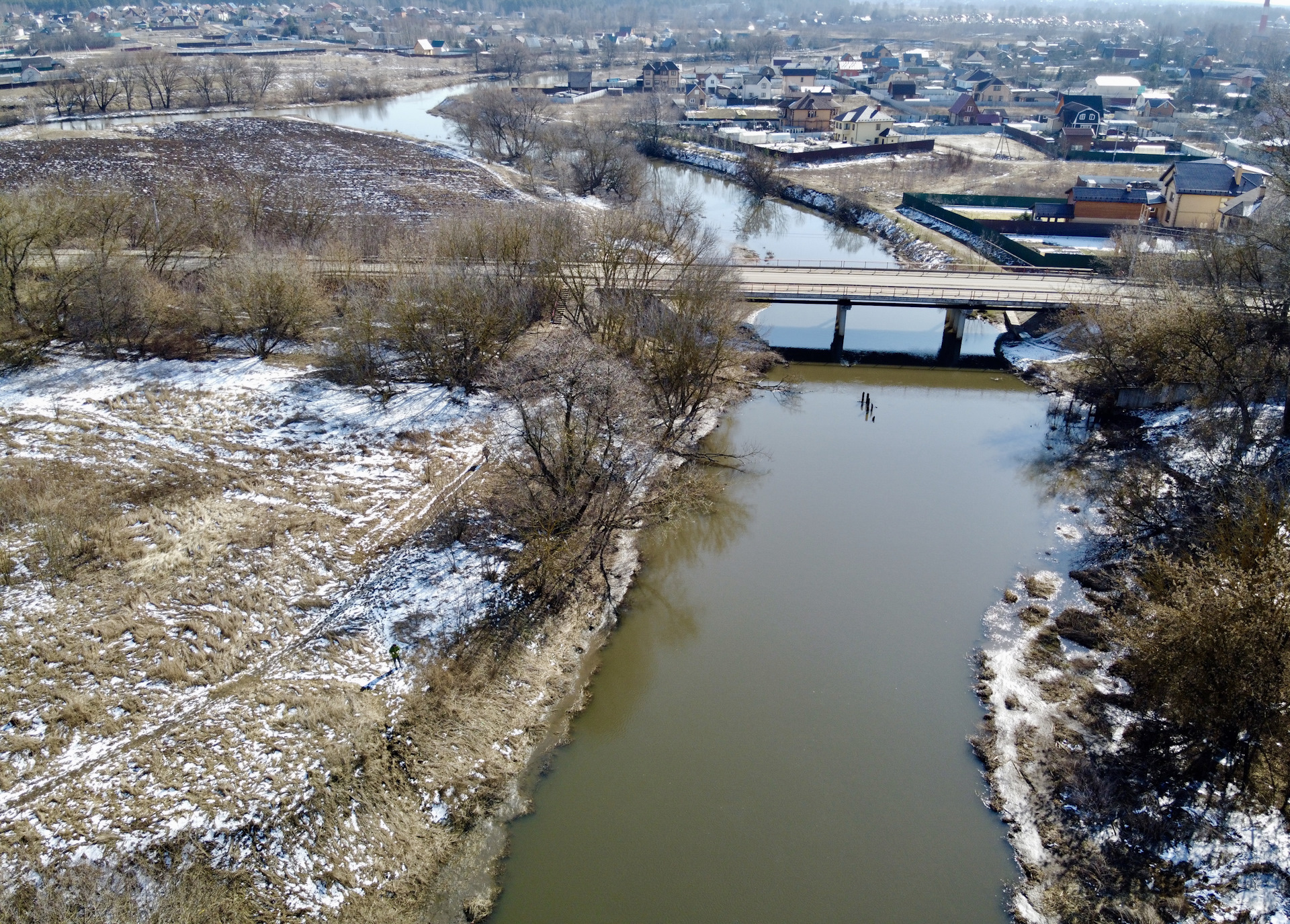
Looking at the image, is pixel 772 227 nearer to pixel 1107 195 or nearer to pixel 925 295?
pixel 1107 195

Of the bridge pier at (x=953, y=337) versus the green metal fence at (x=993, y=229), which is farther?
the green metal fence at (x=993, y=229)

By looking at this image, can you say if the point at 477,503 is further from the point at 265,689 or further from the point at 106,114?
the point at 106,114

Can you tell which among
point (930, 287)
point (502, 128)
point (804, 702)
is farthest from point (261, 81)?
point (804, 702)

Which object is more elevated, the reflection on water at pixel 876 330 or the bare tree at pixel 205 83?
the bare tree at pixel 205 83

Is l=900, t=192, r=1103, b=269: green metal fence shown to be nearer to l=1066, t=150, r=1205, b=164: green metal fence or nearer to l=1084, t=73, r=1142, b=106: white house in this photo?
l=1066, t=150, r=1205, b=164: green metal fence

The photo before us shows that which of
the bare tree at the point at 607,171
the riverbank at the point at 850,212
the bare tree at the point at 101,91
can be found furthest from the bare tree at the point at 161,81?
the riverbank at the point at 850,212

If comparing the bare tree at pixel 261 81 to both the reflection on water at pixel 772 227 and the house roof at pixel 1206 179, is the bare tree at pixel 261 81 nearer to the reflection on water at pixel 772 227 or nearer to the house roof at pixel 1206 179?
the reflection on water at pixel 772 227

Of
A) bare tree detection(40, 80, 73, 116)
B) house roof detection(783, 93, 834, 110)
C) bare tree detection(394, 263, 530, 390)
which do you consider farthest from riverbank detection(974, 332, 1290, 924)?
bare tree detection(40, 80, 73, 116)
